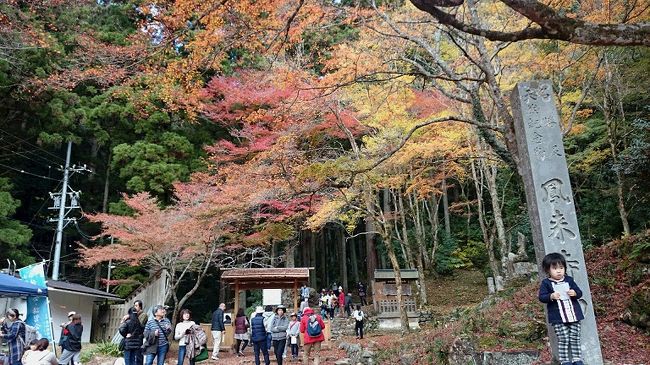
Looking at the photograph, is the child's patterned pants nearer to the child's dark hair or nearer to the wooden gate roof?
the child's dark hair

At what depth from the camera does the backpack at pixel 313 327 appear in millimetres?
8586

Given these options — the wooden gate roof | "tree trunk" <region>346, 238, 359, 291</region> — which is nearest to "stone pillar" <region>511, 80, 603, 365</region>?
the wooden gate roof

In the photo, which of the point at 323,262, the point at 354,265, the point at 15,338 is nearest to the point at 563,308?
the point at 15,338

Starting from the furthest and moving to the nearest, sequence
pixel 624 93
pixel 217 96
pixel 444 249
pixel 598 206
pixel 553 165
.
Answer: pixel 444 249
pixel 217 96
pixel 598 206
pixel 624 93
pixel 553 165

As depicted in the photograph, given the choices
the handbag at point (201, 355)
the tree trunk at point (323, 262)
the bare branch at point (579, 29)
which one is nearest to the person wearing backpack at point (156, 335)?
the handbag at point (201, 355)

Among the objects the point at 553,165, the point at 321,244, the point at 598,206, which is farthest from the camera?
the point at 321,244

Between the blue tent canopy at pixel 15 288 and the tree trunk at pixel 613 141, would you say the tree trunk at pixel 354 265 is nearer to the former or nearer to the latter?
the tree trunk at pixel 613 141

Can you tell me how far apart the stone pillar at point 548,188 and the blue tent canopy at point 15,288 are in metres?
9.23

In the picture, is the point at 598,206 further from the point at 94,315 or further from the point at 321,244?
the point at 94,315

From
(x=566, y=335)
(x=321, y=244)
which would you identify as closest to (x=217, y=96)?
(x=321, y=244)

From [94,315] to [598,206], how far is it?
19780 mm

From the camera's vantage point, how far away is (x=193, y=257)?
1375 centimetres

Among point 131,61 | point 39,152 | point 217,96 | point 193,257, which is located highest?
point 217,96

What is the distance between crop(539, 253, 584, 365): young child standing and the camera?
374 cm
